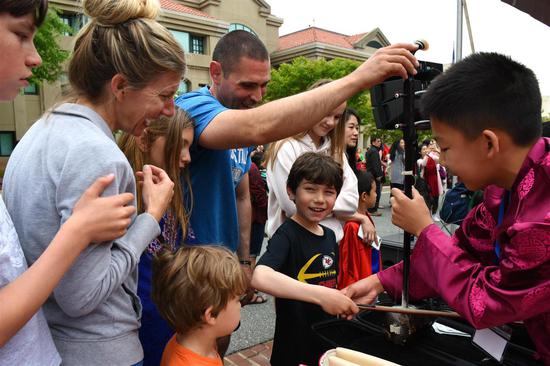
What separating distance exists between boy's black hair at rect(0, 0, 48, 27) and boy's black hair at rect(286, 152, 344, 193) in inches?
62.2

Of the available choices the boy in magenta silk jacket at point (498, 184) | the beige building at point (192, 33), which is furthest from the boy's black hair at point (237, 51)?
the beige building at point (192, 33)

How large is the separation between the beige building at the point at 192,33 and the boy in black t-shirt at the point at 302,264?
14.5m

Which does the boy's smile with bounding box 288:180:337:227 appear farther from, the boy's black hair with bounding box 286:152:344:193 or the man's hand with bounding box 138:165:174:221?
Answer: the man's hand with bounding box 138:165:174:221

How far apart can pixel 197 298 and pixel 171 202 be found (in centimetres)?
52

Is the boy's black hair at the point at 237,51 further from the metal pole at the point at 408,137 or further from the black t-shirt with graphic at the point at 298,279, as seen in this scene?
the metal pole at the point at 408,137

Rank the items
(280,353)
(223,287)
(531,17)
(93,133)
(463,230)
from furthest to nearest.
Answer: (531,17)
(280,353)
(463,230)
(223,287)
(93,133)

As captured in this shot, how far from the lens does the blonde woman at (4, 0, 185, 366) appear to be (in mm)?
1068

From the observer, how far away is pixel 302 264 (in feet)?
7.04

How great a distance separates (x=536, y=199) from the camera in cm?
118

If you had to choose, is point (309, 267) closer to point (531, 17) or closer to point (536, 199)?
point (536, 199)

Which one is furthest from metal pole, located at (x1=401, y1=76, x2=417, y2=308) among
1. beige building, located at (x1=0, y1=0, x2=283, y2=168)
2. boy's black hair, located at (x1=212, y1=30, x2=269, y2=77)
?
beige building, located at (x1=0, y1=0, x2=283, y2=168)

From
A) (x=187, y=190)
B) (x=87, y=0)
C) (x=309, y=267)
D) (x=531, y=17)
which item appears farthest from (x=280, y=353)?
(x=531, y=17)

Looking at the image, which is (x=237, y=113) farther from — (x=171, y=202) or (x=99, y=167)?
(x=99, y=167)

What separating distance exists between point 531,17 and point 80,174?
9.88 ft
